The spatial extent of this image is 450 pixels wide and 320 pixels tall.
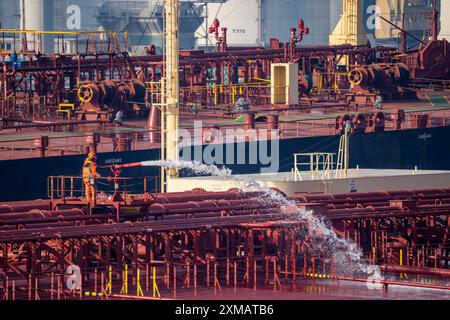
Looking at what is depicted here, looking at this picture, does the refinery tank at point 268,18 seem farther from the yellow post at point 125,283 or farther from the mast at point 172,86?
the yellow post at point 125,283

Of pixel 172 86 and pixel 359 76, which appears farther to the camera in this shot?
pixel 359 76

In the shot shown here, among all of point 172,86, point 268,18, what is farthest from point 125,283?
point 268,18

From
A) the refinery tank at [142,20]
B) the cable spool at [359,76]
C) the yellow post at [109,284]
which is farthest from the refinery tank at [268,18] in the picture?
the yellow post at [109,284]

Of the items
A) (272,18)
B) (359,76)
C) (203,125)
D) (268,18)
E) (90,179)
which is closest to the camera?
(90,179)

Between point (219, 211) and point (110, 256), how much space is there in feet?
16.0

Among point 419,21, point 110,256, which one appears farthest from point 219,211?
point 419,21

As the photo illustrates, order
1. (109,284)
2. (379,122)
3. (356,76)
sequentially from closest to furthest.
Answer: (109,284) → (379,122) → (356,76)

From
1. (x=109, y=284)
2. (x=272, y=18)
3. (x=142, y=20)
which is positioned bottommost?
(x=109, y=284)

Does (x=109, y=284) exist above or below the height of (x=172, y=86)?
below

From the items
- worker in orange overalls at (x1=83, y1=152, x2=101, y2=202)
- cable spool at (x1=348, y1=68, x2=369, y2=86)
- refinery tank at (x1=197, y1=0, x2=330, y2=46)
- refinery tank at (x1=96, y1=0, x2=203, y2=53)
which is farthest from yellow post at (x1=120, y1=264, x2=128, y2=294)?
refinery tank at (x1=197, y1=0, x2=330, y2=46)

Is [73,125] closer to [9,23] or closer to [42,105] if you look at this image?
[42,105]

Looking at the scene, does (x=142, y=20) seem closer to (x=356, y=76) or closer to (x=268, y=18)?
(x=268, y=18)

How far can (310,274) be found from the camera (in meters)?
39.1
